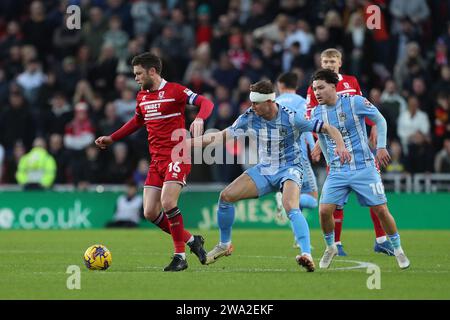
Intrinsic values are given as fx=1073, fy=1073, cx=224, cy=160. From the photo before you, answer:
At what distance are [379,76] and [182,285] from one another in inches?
569

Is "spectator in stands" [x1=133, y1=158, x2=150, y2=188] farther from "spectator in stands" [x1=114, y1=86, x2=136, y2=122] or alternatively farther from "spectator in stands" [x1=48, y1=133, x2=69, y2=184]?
"spectator in stands" [x1=48, y1=133, x2=69, y2=184]

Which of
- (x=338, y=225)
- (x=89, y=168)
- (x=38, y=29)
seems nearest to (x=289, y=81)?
(x=338, y=225)

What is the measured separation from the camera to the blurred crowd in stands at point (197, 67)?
22.7m

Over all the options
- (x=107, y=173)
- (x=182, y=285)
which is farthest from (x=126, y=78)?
(x=182, y=285)

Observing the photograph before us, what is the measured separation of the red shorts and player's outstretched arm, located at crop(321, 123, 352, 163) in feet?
5.62

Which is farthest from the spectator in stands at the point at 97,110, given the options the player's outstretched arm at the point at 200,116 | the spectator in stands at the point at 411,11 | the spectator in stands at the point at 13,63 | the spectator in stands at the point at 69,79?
the player's outstretched arm at the point at 200,116

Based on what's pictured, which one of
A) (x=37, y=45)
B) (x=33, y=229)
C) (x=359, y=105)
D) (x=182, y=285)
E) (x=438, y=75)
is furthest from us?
(x=37, y=45)

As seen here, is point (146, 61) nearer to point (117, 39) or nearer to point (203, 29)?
point (117, 39)

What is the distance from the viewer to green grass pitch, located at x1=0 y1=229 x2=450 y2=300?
31.3ft

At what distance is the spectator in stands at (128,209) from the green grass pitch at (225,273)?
430 centimetres

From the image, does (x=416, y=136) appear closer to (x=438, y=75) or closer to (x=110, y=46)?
(x=438, y=75)

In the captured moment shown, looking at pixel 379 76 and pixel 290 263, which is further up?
pixel 379 76

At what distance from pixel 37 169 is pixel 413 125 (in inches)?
315

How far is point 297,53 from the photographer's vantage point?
23016 mm
